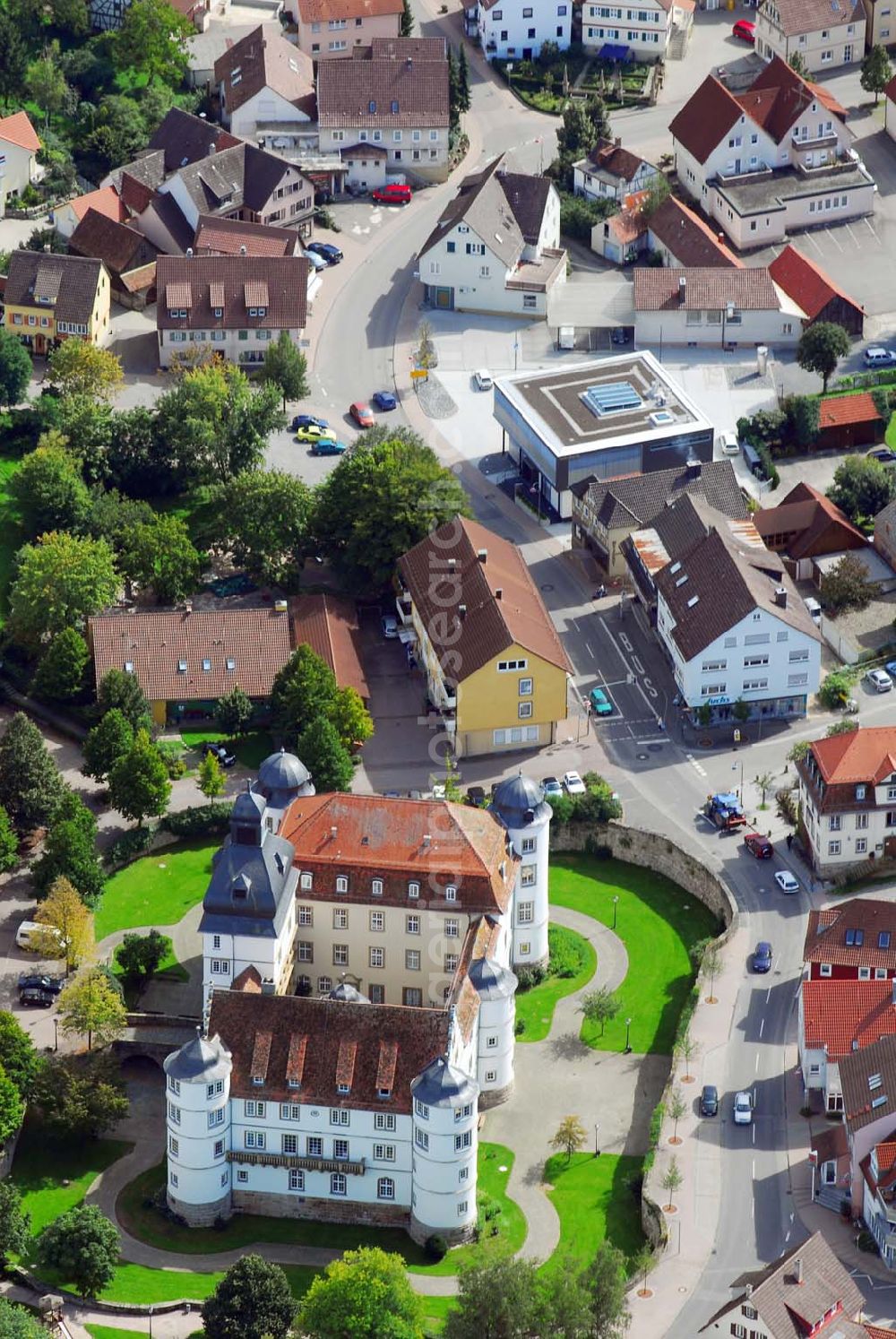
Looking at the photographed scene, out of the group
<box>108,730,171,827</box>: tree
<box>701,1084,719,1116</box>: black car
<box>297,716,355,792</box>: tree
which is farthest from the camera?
<box>297,716,355,792</box>: tree

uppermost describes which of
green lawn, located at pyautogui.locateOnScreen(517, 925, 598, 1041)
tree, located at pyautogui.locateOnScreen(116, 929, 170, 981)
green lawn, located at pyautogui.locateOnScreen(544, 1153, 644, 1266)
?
tree, located at pyautogui.locateOnScreen(116, 929, 170, 981)

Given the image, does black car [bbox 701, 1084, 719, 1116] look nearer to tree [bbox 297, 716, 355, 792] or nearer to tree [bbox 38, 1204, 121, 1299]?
tree [bbox 38, 1204, 121, 1299]

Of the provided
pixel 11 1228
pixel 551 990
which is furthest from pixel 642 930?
pixel 11 1228

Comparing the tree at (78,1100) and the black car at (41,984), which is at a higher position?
the tree at (78,1100)

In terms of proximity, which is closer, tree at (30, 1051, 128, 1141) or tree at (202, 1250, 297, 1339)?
tree at (202, 1250, 297, 1339)

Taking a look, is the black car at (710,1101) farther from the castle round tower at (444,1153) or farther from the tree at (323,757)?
the tree at (323,757)

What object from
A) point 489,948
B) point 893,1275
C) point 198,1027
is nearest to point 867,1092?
point 893,1275

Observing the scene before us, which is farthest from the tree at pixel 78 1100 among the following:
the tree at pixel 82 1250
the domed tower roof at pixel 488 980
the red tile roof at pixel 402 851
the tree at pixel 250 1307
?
the domed tower roof at pixel 488 980

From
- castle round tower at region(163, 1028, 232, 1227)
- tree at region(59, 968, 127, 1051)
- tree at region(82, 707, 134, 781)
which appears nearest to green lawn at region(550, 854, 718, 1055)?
castle round tower at region(163, 1028, 232, 1227)
